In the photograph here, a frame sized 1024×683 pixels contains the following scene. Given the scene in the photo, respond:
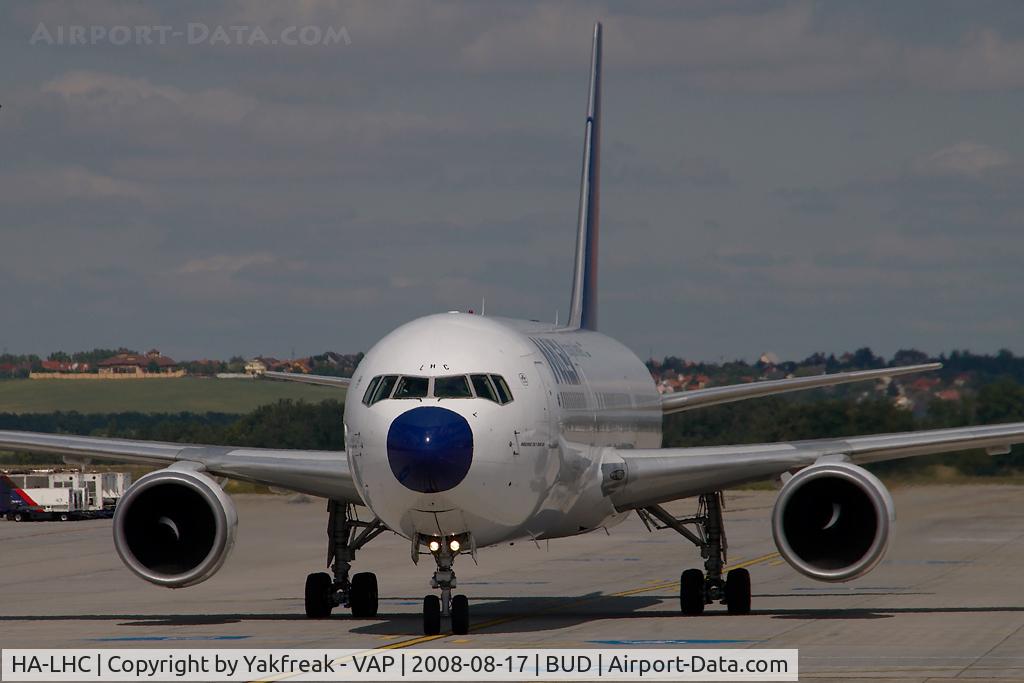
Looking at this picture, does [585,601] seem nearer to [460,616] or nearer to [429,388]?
[460,616]

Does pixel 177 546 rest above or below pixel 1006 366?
below

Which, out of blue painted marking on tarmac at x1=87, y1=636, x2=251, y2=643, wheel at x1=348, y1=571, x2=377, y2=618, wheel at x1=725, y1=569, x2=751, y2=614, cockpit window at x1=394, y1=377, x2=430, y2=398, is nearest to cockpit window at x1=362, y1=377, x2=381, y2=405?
cockpit window at x1=394, y1=377, x2=430, y2=398

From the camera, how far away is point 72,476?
60781 mm

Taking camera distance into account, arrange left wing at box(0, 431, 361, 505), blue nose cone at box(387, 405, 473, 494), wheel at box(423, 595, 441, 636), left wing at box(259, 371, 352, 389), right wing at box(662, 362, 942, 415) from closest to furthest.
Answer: blue nose cone at box(387, 405, 473, 494)
wheel at box(423, 595, 441, 636)
left wing at box(0, 431, 361, 505)
right wing at box(662, 362, 942, 415)
left wing at box(259, 371, 352, 389)

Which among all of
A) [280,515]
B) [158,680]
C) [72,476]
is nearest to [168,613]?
[158,680]

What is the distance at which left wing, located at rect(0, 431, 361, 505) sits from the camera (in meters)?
22.6

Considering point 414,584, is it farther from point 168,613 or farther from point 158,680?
point 158,680

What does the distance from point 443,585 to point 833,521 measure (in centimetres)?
502

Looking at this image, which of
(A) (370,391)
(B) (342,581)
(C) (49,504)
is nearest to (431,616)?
(A) (370,391)

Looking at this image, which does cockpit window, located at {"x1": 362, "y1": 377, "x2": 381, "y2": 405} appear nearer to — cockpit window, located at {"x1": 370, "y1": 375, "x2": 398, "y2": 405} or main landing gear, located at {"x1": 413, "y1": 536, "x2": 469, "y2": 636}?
cockpit window, located at {"x1": 370, "y1": 375, "x2": 398, "y2": 405}

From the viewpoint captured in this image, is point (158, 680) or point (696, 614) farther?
point (696, 614)

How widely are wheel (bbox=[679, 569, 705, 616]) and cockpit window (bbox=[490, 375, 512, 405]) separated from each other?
5.24m

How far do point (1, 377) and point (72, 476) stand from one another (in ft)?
23.1
